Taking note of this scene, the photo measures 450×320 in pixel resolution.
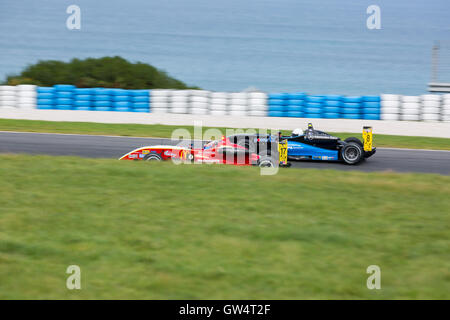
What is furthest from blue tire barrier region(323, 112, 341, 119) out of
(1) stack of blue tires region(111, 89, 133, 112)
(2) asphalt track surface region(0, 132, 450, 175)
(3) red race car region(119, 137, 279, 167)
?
(3) red race car region(119, 137, 279, 167)

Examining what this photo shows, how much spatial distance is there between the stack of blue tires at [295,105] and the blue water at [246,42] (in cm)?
2639

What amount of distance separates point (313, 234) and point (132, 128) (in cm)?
1319

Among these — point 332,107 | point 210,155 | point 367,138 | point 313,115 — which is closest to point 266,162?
point 210,155

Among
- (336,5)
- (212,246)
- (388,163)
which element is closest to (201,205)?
(212,246)

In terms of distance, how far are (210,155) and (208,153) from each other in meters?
0.06

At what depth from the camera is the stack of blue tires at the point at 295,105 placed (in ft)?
62.3

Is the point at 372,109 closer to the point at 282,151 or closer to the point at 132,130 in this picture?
the point at 282,151

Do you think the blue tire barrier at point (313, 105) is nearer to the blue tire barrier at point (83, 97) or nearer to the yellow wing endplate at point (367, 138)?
the yellow wing endplate at point (367, 138)

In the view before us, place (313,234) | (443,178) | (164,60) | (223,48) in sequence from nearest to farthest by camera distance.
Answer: (313,234) → (443,178) → (164,60) → (223,48)

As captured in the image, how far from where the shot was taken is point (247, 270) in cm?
492

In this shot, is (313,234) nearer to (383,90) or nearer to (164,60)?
(383,90)

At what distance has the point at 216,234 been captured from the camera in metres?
5.78

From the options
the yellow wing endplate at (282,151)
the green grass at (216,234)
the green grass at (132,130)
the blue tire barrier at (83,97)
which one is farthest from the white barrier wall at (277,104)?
the green grass at (216,234)

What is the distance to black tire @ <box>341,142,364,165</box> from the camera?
12.6m
